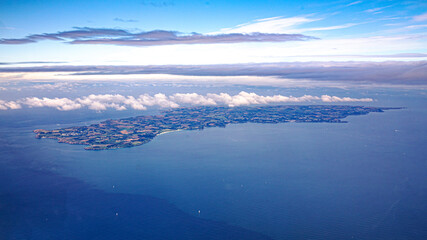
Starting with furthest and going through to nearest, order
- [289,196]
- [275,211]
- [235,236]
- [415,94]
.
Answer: [415,94] → [289,196] → [275,211] → [235,236]

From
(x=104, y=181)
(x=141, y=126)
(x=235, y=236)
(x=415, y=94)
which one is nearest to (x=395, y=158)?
(x=235, y=236)

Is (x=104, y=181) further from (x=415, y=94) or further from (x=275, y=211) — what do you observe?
(x=415, y=94)

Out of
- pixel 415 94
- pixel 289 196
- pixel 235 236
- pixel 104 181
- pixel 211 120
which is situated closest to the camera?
pixel 235 236

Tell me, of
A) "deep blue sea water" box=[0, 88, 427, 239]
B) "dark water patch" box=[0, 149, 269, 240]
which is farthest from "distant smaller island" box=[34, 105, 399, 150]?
"dark water patch" box=[0, 149, 269, 240]

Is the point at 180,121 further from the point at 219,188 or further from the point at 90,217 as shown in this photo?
the point at 90,217

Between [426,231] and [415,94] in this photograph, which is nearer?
[426,231]
